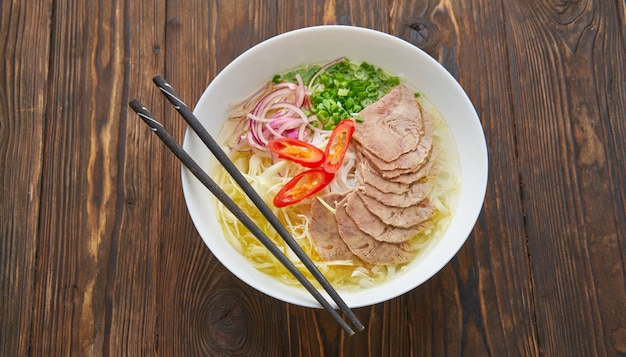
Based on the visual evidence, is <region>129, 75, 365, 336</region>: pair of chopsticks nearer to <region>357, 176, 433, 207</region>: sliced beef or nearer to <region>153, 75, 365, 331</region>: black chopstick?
<region>153, 75, 365, 331</region>: black chopstick

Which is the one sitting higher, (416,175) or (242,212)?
(416,175)

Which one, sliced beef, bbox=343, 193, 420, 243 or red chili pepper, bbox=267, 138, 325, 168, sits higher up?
red chili pepper, bbox=267, 138, 325, 168

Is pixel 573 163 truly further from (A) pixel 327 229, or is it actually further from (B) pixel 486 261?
(A) pixel 327 229

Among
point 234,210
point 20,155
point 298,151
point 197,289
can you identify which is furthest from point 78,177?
point 298,151

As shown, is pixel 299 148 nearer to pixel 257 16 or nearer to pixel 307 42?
pixel 307 42

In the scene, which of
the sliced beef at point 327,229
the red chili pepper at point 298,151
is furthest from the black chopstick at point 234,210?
the red chili pepper at point 298,151

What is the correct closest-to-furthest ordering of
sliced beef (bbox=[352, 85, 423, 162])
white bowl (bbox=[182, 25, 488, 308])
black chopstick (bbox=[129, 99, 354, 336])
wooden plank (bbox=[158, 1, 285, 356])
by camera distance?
black chopstick (bbox=[129, 99, 354, 336]) < white bowl (bbox=[182, 25, 488, 308]) < sliced beef (bbox=[352, 85, 423, 162]) < wooden plank (bbox=[158, 1, 285, 356])

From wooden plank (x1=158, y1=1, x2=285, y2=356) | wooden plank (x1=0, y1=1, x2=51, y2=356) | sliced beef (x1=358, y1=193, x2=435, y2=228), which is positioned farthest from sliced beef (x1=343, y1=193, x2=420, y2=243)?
wooden plank (x1=0, y1=1, x2=51, y2=356)

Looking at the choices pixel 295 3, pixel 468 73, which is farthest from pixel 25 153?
pixel 468 73
